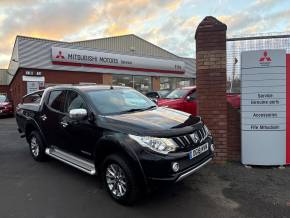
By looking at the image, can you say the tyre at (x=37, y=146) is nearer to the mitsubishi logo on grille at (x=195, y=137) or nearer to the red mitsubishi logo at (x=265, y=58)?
the mitsubishi logo on grille at (x=195, y=137)

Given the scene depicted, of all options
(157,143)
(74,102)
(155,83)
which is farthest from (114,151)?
(155,83)

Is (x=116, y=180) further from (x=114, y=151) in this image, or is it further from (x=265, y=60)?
(x=265, y=60)

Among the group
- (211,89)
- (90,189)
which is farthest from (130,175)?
(211,89)

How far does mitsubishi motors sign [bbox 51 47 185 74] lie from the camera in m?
21.0

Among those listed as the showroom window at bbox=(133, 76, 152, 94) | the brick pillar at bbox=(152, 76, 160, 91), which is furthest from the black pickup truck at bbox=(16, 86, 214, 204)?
the brick pillar at bbox=(152, 76, 160, 91)

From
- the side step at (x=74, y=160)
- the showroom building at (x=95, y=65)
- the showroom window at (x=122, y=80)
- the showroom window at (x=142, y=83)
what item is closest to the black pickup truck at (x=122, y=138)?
the side step at (x=74, y=160)

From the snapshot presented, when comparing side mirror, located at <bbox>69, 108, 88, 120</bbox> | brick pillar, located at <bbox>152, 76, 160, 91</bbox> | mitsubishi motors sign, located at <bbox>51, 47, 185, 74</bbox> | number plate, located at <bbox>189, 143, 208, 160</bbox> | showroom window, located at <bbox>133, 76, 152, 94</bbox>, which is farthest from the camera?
brick pillar, located at <bbox>152, 76, 160, 91</bbox>

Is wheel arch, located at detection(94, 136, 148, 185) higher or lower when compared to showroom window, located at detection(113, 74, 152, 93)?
lower

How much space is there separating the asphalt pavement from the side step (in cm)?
36

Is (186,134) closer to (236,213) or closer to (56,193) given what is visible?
(236,213)

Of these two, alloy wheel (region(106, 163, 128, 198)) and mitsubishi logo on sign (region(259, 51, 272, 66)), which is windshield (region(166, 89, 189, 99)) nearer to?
mitsubishi logo on sign (region(259, 51, 272, 66))

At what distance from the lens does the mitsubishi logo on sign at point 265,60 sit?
18.0 feet

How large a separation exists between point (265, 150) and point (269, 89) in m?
1.21

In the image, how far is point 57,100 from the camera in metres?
5.79
